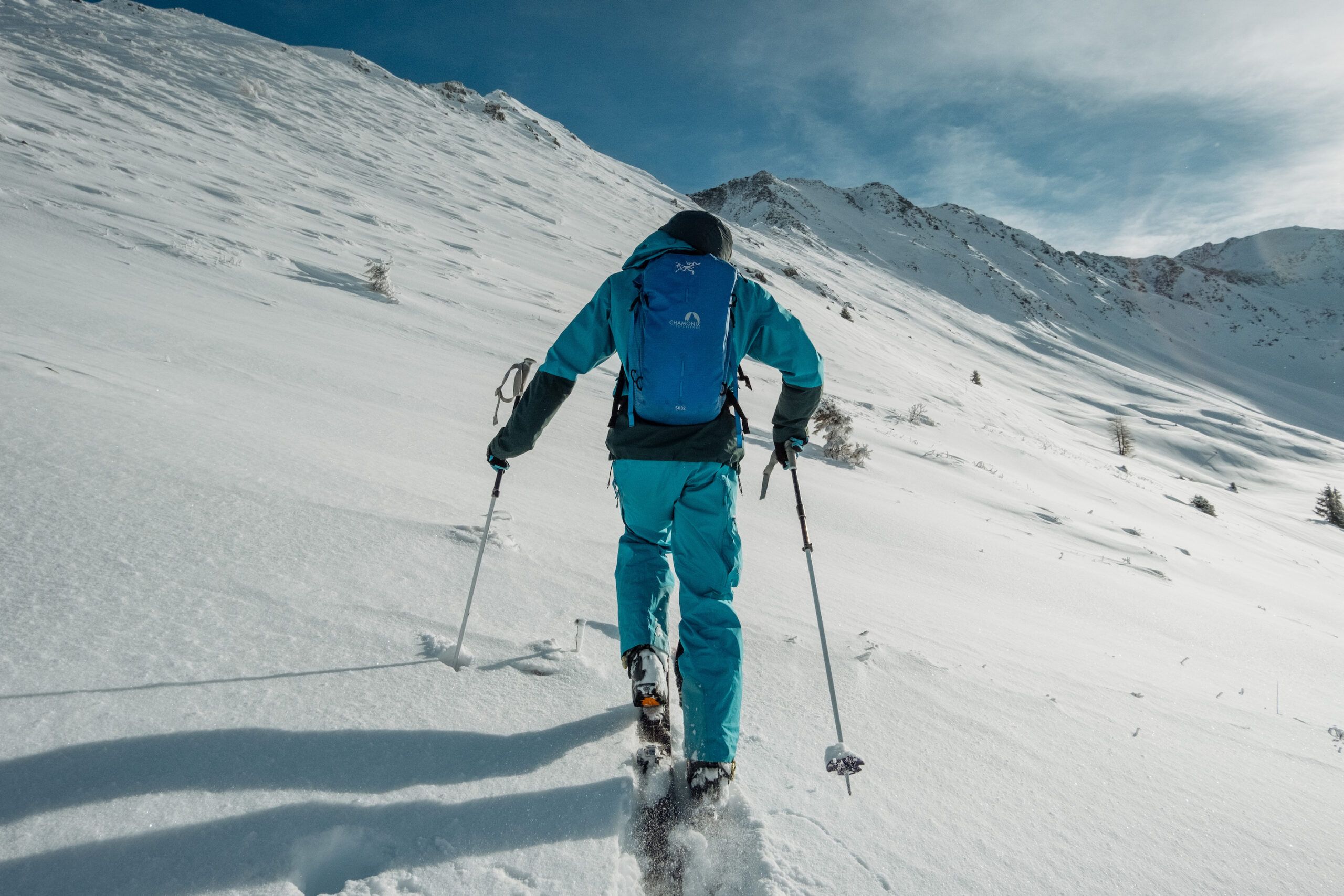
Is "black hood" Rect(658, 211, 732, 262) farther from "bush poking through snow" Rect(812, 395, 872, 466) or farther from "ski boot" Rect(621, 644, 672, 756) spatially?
"bush poking through snow" Rect(812, 395, 872, 466)

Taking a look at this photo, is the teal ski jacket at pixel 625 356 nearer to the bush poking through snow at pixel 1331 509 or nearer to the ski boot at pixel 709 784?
the ski boot at pixel 709 784

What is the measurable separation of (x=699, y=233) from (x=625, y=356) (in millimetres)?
506

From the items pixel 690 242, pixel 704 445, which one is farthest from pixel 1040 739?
pixel 690 242

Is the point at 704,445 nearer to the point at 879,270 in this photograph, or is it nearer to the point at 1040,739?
the point at 1040,739

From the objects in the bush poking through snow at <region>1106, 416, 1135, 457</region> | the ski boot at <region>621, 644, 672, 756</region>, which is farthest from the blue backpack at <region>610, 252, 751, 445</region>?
the bush poking through snow at <region>1106, 416, 1135, 457</region>

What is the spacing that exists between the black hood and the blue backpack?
11 cm

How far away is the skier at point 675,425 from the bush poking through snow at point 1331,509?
75.4 ft

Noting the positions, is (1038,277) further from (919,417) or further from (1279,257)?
(1279,257)

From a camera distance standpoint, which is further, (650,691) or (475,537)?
(475,537)

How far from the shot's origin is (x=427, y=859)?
3.97 feet

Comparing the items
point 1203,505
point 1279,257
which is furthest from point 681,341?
point 1279,257

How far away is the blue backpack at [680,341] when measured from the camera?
2.00m

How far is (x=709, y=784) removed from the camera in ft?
5.17

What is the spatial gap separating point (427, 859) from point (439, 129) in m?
31.5
